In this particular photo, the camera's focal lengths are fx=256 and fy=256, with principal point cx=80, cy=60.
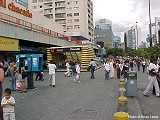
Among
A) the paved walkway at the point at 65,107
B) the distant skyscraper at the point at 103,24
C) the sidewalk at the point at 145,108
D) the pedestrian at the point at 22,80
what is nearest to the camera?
the paved walkway at the point at 65,107

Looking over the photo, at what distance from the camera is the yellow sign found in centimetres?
2112

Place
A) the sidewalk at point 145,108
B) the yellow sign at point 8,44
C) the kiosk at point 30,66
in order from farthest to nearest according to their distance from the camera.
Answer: the yellow sign at point 8,44, the kiosk at point 30,66, the sidewalk at point 145,108

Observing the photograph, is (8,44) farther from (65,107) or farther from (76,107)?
(76,107)

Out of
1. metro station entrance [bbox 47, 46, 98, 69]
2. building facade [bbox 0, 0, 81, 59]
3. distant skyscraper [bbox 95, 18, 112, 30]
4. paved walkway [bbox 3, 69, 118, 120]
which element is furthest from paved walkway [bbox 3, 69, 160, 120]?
distant skyscraper [bbox 95, 18, 112, 30]

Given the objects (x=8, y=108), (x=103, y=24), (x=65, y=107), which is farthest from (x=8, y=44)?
(x=103, y=24)

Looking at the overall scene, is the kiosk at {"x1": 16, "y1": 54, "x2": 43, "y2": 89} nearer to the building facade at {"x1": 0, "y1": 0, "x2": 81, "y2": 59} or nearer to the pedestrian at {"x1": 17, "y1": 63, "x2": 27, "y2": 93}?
the pedestrian at {"x1": 17, "y1": 63, "x2": 27, "y2": 93}

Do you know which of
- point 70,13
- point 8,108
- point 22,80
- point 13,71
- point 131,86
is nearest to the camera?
point 8,108

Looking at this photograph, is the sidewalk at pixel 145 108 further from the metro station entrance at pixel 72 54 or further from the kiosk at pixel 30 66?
the metro station entrance at pixel 72 54

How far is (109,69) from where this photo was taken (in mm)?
19359

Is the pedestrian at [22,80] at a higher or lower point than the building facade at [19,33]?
lower

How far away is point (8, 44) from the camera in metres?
22.2

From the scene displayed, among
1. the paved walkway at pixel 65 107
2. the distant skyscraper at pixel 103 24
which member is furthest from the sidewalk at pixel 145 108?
the distant skyscraper at pixel 103 24

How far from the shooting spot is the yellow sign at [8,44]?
2112 cm

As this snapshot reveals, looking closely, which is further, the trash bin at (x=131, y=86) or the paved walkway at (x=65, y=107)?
the trash bin at (x=131, y=86)
